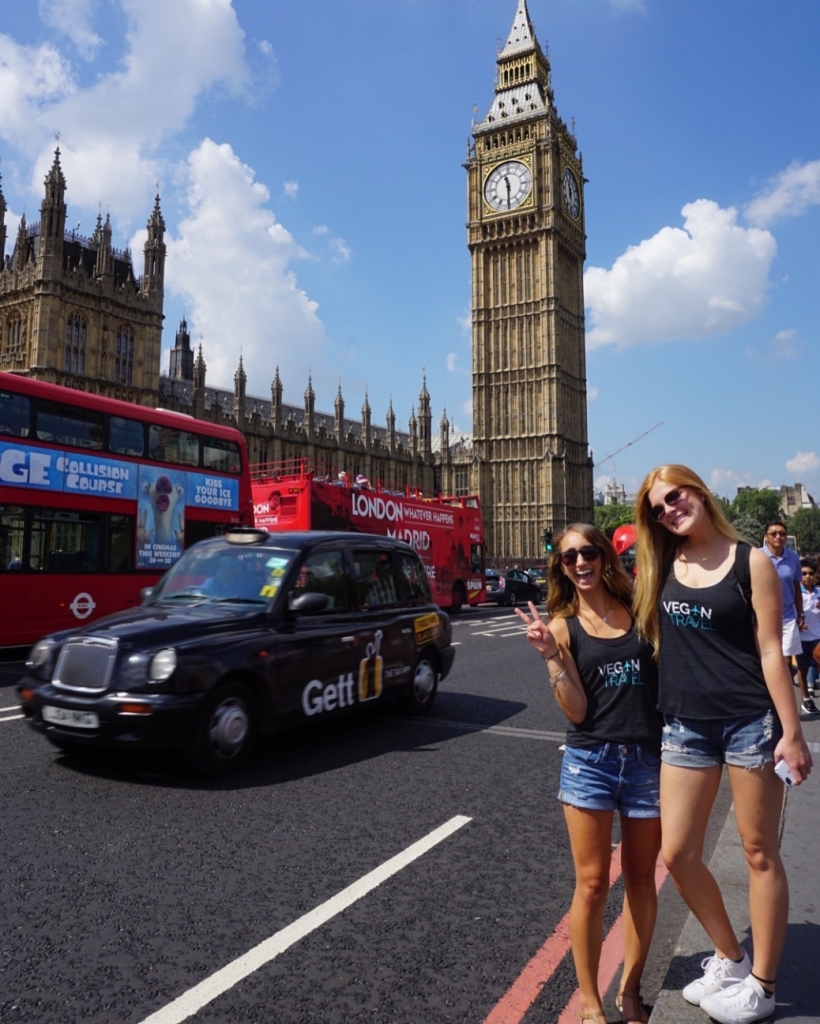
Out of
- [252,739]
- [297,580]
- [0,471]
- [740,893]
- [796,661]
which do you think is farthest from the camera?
[0,471]

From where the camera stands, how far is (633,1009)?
2455mm

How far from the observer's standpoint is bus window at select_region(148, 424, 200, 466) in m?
13.4

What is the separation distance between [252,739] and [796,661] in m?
6.33

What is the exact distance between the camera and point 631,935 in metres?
2.56

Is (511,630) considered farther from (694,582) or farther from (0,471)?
(694,582)

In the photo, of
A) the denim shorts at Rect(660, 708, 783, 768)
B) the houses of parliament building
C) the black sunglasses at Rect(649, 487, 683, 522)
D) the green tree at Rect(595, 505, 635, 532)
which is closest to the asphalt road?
the denim shorts at Rect(660, 708, 783, 768)

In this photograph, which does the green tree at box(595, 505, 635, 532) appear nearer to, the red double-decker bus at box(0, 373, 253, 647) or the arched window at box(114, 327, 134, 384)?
the arched window at box(114, 327, 134, 384)

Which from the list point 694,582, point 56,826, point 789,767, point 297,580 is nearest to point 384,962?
point 789,767

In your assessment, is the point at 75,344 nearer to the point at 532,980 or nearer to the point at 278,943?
the point at 278,943

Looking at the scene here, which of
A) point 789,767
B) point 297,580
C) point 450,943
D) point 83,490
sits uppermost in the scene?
point 83,490

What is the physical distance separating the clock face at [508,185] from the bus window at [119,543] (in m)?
59.8

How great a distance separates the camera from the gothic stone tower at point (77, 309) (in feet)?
139

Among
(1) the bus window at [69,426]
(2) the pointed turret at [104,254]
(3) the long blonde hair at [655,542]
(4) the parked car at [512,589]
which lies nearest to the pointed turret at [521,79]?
(2) the pointed turret at [104,254]

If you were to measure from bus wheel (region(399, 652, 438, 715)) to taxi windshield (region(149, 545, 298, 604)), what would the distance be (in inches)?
78.9
